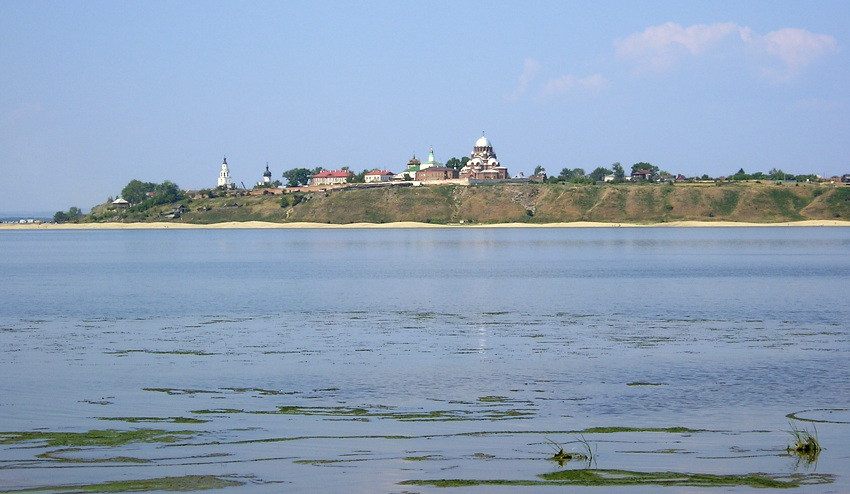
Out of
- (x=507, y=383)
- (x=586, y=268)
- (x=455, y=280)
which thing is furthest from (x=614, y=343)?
(x=586, y=268)

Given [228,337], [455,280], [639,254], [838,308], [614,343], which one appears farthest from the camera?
[639,254]

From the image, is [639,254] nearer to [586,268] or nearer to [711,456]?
[586,268]

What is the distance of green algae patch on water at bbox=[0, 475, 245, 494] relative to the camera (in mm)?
13805

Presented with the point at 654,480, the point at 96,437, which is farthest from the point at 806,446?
the point at 96,437

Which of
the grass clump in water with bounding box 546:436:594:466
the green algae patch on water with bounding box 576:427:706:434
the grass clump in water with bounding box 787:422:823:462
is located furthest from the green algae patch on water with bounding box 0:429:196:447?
the grass clump in water with bounding box 787:422:823:462

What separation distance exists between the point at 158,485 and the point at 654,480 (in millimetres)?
7318

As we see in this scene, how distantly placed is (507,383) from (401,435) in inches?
263

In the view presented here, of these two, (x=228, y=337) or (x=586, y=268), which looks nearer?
(x=228, y=337)

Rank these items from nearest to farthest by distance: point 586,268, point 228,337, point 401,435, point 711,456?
point 711,456 < point 401,435 < point 228,337 < point 586,268

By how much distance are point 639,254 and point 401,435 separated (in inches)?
3063

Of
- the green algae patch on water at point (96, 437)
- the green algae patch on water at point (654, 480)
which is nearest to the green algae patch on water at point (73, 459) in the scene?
the green algae patch on water at point (96, 437)

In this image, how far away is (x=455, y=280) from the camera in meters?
62.0

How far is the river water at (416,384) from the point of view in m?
15.4

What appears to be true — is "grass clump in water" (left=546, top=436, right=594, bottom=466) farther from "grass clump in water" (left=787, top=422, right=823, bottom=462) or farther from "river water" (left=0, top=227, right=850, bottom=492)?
"grass clump in water" (left=787, top=422, right=823, bottom=462)
